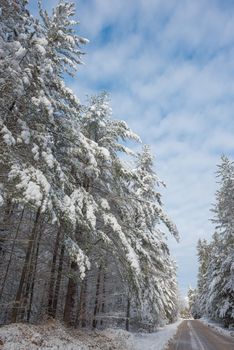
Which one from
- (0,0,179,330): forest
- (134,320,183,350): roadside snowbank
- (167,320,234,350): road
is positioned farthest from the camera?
(167,320,234,350): road

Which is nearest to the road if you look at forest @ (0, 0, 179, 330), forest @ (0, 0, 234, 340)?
forest @ (0, 0, 234, 340)

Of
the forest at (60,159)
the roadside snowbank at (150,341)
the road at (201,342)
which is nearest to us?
the forest at (60,159)

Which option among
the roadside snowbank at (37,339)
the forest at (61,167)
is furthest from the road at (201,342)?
the roadside snowbank at (37,339)

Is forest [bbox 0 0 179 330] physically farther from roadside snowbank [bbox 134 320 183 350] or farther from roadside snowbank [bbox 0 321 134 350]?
roadside snowbank [bbox 134 320 183 350]

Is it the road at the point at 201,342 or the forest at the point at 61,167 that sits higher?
the forest at the point at 61,167

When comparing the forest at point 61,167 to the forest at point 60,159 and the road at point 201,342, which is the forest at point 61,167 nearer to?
the forest at point 60,159

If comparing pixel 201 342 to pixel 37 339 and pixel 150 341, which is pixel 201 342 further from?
pixel 37 339

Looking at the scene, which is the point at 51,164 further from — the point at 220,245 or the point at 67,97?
the point at 220,245

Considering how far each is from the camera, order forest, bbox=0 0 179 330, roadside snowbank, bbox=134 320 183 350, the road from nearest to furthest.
Result: forest, bbox=0 0 179 330, roadside snowbank, bbox=134 320 183 350, the road

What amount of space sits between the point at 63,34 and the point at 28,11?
1.85m

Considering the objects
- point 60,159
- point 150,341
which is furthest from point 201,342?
point 60,159

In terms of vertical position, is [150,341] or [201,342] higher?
[201,342]

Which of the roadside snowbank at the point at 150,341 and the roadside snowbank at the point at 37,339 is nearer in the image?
the roadside snowbank at the point at 37,339

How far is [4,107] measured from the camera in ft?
31.9
